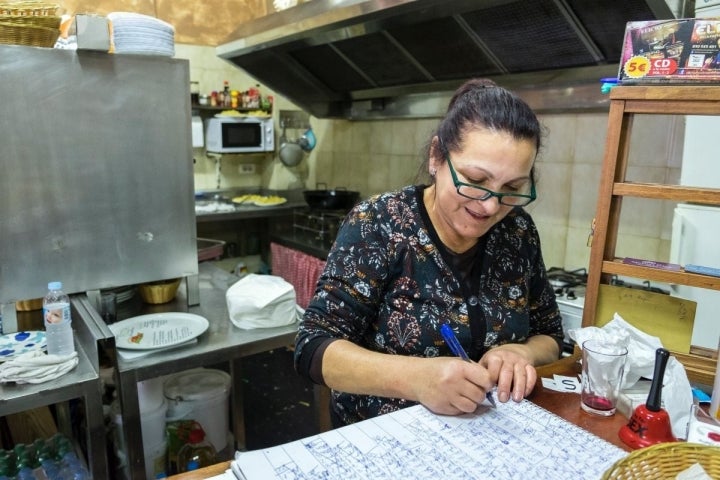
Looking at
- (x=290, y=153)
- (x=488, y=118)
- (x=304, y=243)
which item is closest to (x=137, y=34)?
(x=488, y=118)

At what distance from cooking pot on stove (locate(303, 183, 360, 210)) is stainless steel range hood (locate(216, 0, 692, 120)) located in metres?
0.58

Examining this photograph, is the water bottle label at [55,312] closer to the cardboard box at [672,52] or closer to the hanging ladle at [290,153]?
Answer: the cardboard box at [672,52]

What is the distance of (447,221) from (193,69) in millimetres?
3335

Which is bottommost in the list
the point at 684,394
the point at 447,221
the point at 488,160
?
the point at 684,394

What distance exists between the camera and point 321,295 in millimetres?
1132

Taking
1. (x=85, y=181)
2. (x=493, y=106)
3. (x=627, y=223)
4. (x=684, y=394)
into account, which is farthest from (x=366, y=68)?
(x=684, y=394)

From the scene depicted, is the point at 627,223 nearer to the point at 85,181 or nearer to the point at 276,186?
the point at 85,181

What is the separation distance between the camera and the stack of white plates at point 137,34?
167 cm

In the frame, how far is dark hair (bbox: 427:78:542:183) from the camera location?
3.46 ft

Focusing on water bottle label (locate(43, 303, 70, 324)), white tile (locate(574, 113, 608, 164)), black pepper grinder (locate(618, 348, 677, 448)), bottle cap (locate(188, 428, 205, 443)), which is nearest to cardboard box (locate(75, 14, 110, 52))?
water bottle label (locate(43, 303, 70, 324))

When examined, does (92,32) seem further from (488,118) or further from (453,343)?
(453,343)

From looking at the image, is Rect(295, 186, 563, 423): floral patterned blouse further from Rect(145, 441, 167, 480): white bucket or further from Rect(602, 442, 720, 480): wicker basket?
Rect(145, 441, 167, 480): white bucket

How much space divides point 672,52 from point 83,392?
163 cm

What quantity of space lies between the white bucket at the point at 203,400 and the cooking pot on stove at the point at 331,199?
5.38 ft
